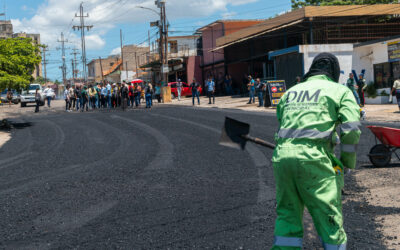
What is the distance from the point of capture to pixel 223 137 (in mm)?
4223

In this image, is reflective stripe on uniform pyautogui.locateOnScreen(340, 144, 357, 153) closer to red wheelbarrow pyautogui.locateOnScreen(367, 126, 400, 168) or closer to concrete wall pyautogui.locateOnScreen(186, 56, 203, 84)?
red wheelbarrow pyautogui.locateOnScreen(367, 126, 400, 168)

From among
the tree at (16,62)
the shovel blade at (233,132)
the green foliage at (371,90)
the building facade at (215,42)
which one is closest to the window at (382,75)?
the green foliage at (371,90)

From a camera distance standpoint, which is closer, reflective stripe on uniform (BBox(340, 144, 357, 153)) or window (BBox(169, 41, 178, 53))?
reflective stripe on uniform (BBox(340, 144, 357, 153))

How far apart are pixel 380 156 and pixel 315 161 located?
5997mm

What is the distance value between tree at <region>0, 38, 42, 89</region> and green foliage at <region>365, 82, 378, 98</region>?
17475 millimetres

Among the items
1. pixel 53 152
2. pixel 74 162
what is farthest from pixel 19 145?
pixel 74 162

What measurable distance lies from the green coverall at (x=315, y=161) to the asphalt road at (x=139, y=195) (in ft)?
4.43

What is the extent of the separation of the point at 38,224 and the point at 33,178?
339cm

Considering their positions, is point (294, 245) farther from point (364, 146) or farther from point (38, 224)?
point (364, 146)

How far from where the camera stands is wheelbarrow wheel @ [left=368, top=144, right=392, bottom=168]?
8.56m

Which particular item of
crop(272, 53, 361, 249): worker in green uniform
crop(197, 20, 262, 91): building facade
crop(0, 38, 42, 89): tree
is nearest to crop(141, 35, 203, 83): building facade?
crop(197, 20, 262, 91): building facade

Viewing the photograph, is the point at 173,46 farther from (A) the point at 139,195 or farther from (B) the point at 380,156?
(A) the point at 139,195

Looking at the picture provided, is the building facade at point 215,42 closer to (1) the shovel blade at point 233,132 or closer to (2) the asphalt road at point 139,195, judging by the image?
(2) the asphalt road at point 139,195

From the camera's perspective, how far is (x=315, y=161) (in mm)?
3221
